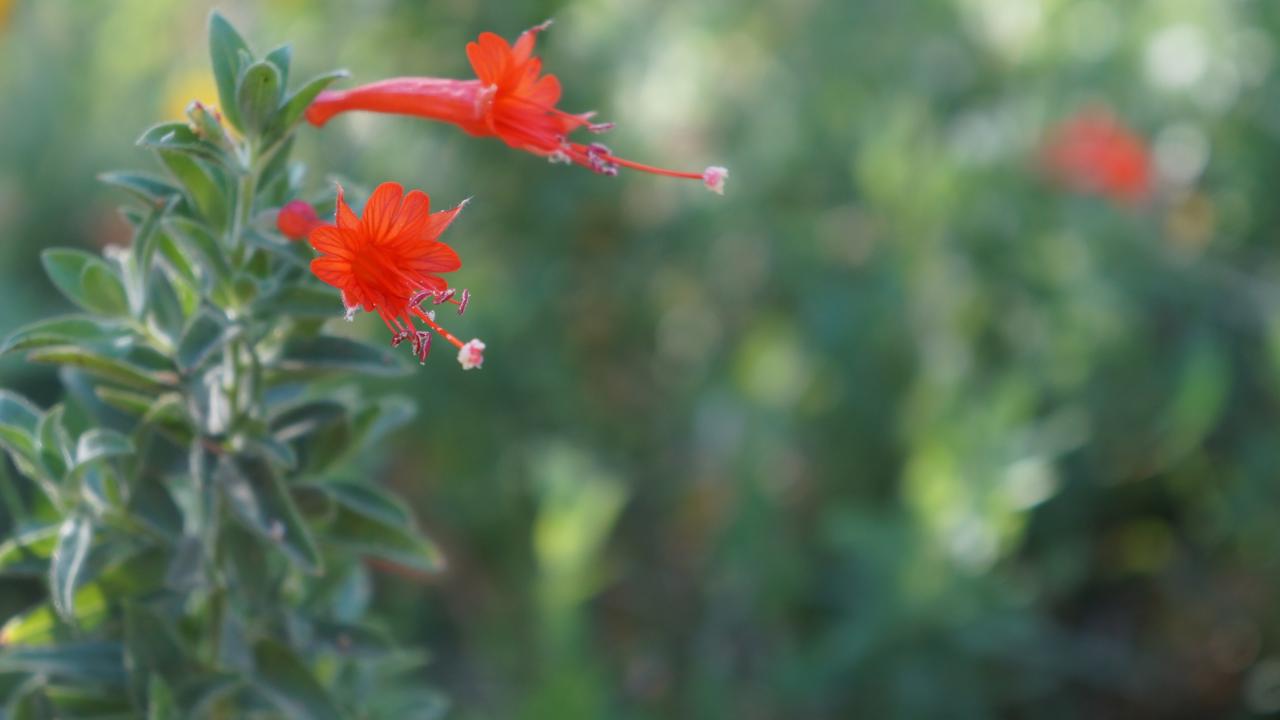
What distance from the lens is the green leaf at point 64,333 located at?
0.75 metres

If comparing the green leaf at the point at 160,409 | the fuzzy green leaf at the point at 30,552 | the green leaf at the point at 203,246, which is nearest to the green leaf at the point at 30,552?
the fuzzy green leaf at the point at 30,552

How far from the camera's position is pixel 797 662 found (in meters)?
2.23

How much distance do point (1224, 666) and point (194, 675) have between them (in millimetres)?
2174

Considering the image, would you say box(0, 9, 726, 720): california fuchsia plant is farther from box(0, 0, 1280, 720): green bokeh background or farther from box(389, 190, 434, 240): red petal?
box(0, 0, 1280, 720): green bokeh background

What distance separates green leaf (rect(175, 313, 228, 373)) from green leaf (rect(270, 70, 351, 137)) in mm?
118

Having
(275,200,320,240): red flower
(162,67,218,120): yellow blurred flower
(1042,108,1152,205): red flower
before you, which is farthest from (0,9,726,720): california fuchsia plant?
(162,67,218,120): yellow blurred flower

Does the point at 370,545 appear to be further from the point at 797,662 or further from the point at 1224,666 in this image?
the point at 1224,666

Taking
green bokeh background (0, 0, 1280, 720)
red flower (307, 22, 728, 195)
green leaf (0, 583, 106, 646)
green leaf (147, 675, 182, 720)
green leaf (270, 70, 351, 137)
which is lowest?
green leaf (147, 675, 182, 720)

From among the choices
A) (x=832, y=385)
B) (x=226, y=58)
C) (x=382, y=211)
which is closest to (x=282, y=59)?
(x=226, y=58)

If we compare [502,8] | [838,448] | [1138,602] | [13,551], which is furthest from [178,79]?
[13,551]

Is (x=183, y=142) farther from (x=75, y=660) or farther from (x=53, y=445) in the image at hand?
(x=75, y=660)

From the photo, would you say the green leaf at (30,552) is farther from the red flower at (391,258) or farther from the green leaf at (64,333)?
the red flower at (391,258)

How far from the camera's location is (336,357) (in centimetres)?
82

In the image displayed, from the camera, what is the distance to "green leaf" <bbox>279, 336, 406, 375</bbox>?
0.80m
